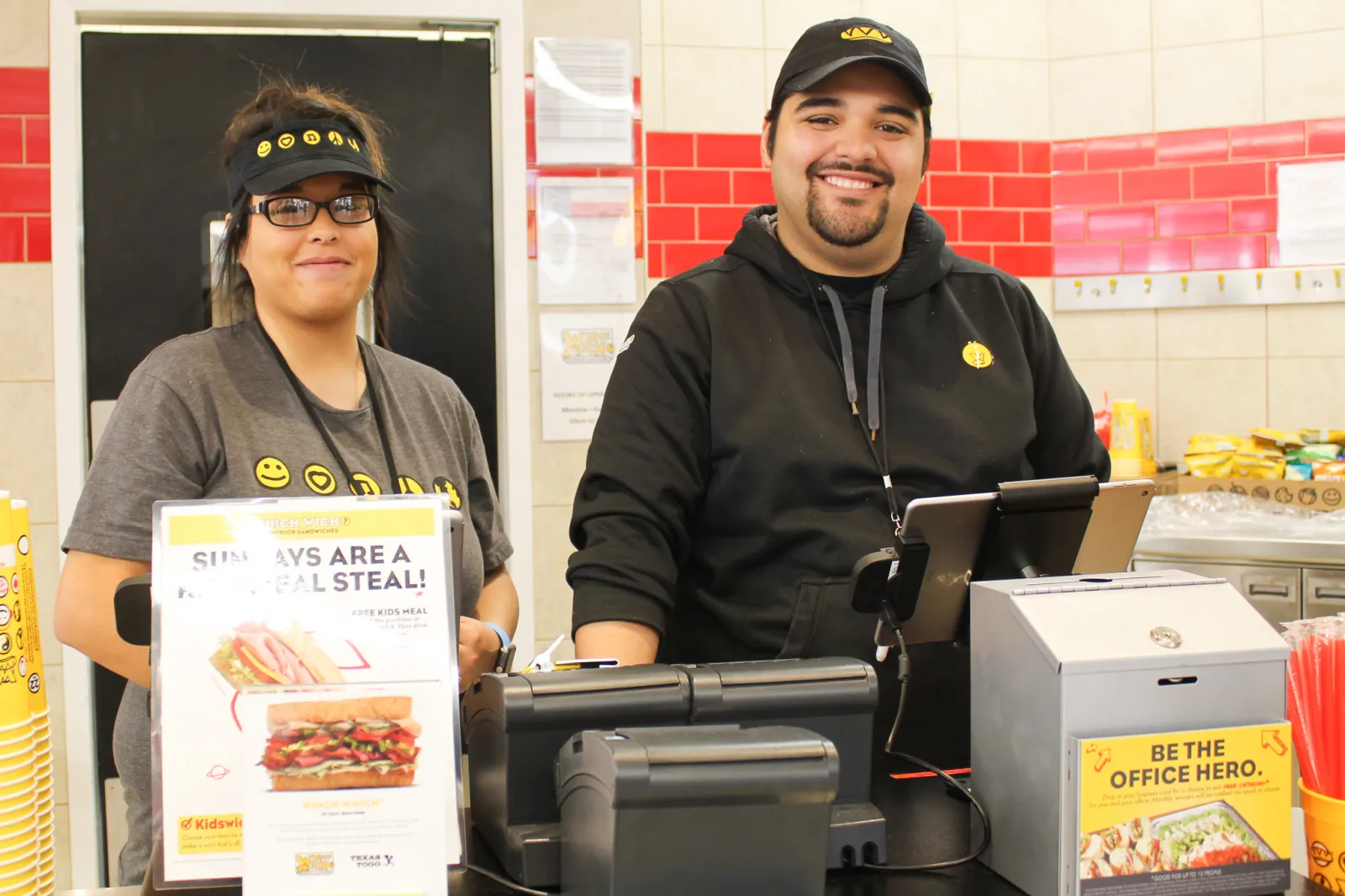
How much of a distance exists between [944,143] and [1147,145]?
0.67 metres

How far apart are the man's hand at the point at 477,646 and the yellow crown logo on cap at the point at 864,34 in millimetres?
1088

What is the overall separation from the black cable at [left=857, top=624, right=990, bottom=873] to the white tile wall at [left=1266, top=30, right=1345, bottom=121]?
302 centimetres

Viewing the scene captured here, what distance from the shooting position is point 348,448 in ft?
5.95

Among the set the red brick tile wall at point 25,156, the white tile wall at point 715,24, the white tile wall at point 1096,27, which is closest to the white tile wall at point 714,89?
the white tile wall at point 715,24

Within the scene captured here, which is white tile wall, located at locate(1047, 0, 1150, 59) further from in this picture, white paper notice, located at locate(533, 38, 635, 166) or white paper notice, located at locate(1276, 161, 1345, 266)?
white paper notice, located at locate(533, 38, 635, 166)

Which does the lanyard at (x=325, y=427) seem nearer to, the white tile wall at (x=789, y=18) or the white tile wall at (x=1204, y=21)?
the white tile wall at (x=789, y=18)

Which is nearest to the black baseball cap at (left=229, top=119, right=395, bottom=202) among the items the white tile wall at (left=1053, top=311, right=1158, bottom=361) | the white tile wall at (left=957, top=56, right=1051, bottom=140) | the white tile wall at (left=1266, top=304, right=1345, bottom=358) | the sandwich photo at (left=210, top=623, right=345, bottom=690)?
the sandwich photo at (left=210, top=623, right=345, bottom=690)

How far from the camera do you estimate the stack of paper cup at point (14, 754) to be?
3.35 feet

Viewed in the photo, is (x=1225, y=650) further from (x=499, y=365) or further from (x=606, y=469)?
(x=499, y=365)

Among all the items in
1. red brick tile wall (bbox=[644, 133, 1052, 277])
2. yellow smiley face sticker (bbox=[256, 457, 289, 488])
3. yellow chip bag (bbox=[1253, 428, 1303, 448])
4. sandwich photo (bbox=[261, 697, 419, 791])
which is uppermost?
red brick tile wall (bbox=[644, 133, 1052, 277])

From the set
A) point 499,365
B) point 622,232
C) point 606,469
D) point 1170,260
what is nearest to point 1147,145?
point 1170,260

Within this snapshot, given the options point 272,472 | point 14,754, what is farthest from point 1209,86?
point 14,754

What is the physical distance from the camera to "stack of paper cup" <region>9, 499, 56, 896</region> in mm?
1066

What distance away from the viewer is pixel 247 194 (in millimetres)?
1821
